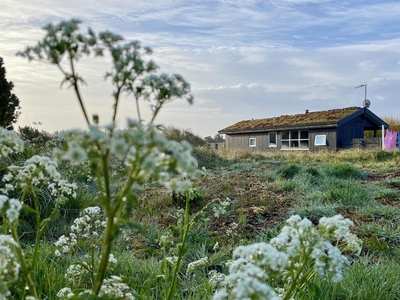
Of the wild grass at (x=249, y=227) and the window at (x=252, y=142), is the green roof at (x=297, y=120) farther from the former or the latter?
the wild grass at (x=249, y=227)

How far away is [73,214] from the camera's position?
5578 mm

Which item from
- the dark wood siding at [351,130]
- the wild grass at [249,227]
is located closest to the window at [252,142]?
the dark wood siding at [351,130]

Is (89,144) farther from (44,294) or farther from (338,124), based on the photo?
(338,124)

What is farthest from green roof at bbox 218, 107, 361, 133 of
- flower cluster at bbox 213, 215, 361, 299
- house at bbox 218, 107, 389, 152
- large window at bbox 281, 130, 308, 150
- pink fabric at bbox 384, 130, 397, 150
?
flower cluster at bbox 213, 215, 361, 299

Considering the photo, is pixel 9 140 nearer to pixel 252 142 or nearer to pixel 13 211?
pixel 13 211

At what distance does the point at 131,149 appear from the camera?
0.96m

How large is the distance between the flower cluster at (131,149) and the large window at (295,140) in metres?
23.7

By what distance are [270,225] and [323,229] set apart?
165 inches

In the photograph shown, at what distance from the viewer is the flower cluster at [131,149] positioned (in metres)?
0.92

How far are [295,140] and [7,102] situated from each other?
1802 cm

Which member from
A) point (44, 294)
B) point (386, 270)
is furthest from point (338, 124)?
point (44, 294)

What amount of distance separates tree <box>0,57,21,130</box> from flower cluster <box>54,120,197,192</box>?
1141 cm

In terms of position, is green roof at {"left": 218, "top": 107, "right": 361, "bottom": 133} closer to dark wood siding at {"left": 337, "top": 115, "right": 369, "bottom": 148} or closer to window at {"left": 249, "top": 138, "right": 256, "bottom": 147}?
dark wood siding at {"left": 337, "top": 115, "right": 369, "bottom": 148}

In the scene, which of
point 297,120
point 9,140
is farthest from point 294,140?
point 9,140
